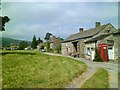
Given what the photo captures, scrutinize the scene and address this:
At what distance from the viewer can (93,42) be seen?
3788 centimetres

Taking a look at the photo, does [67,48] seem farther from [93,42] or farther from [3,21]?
[3,21]

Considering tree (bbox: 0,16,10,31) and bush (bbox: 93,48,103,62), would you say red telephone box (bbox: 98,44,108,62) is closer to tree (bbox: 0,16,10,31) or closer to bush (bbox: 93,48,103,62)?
bush (bbox: 93,48,103,62)

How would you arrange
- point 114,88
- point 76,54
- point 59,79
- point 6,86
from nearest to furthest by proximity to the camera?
point 6,86, point 114,88, point 59,79, point 76,54

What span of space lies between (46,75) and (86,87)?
9.75 ft

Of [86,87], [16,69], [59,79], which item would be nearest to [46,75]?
[59,79]

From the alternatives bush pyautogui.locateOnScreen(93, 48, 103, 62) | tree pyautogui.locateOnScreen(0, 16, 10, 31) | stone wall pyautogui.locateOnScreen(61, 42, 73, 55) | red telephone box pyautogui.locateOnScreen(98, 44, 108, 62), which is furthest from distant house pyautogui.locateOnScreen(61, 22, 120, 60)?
tree pyautogui.locateOnScreen(0, 16, 10, 31)

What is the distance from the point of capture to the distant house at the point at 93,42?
35.2 metres

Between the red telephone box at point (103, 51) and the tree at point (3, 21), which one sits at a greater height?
the tree at point (3, 21)

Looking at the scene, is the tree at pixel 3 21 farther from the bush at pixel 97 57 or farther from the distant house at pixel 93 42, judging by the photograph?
the distant house at pixel 93 42

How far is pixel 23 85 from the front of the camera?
10477mm

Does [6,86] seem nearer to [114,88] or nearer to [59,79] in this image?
[59,79]

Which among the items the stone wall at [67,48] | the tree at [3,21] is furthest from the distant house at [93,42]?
the tree at [3,21]

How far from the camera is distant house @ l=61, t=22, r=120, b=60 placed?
3525 centimetres

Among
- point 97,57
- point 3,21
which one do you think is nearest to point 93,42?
point 97,57
